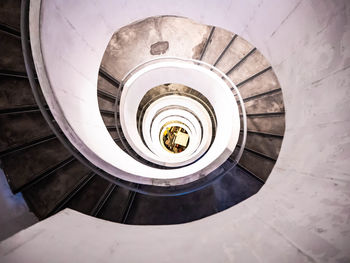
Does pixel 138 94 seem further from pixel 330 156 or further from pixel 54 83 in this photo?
pixel 330 156

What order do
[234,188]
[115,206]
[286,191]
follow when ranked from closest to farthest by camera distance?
[286,191] < [115,206] < [234,188]

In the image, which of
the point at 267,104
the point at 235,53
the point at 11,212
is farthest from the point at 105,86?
the point at 267,104

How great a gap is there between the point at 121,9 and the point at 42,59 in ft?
5.86

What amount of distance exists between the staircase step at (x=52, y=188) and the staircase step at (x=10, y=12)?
2.36 metres

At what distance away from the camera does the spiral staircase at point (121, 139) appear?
2.72m

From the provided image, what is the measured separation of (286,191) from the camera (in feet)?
→ 6.52

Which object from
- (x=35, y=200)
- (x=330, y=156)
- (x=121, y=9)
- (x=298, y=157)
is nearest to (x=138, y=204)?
(x=35, y=200)

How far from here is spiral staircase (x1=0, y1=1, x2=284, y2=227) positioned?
272cm

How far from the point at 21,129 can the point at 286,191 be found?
12.6 feet

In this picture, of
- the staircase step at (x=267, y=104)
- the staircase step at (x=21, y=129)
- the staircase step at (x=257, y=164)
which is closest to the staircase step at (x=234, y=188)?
the staircase step at (x=257, y=164)

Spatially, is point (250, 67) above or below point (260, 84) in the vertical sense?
above

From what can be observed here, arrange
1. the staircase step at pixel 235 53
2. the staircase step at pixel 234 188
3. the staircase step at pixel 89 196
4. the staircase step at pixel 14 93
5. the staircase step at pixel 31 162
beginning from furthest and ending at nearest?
the staircase step at pixel 235 53, the staircase step at pixel 234 188, the staircase step at pixel 89 196, the staircase step at pixel 14 93, the staircase step at pixel 31 162

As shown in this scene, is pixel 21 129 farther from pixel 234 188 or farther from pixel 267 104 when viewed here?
pixel 267 104

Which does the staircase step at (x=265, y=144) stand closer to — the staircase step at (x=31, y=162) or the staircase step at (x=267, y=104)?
the staircase step at (x=267, y=104)
